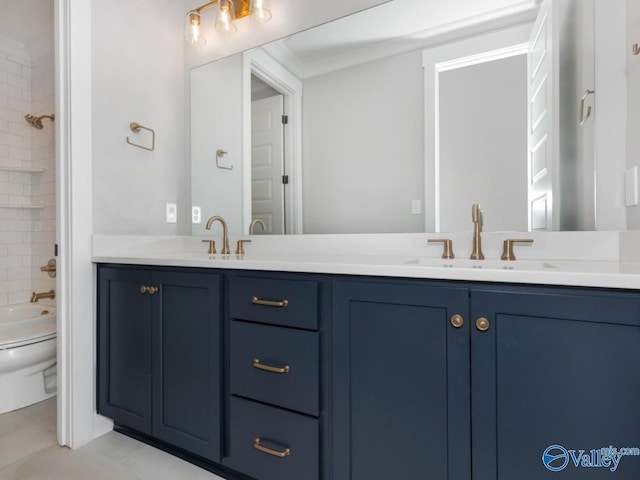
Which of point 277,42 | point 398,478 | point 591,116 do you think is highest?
point 277,42

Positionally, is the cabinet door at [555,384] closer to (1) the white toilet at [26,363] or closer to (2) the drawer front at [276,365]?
(2) the drawer front at [276,365]

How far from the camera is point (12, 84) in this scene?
267 centimetres

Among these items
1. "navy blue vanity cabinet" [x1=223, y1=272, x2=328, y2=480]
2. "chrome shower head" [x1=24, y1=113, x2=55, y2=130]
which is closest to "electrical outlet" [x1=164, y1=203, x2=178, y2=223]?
"navy blue vanity cabinet" [x1=223, y1=272, x2=328, y2=480]

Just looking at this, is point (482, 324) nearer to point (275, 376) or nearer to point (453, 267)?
point (453, 267)

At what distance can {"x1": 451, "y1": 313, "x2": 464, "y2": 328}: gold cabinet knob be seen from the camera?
2.98 ft

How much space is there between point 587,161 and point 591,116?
0.51 feet

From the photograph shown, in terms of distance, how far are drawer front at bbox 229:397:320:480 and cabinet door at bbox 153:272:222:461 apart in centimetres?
9

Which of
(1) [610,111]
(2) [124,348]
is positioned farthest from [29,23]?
(1) [610,111]

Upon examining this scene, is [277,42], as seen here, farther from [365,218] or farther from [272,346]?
[272,346]

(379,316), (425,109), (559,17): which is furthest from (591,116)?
(379,316)

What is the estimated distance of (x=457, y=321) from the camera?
0.91m

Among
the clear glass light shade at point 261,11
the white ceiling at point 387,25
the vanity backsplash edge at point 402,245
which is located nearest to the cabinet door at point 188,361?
the vanity backsplash edge at point 402,245

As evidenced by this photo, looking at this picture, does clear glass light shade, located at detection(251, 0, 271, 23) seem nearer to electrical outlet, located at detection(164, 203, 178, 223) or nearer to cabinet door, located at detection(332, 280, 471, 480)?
electrical outlet, located at detection(164, 203, 178, 223)

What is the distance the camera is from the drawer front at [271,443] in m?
1.12
